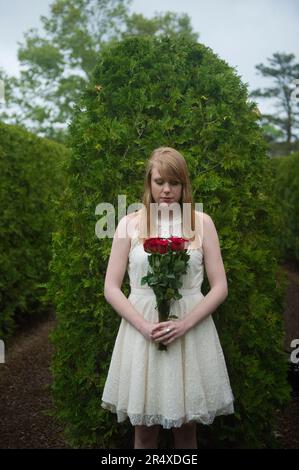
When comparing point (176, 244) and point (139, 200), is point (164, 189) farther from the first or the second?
point (139, 200)

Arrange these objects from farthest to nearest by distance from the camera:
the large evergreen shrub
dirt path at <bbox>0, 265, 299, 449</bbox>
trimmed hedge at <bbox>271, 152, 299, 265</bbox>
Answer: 1. trimmed hedge at <bbox>271, 152, 299, 265</bbox>
2. dirt path at <bbox>0, 265, 299, 449</bbox>
3. the large evergreen shrub

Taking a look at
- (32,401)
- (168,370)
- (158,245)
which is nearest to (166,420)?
(168,370)

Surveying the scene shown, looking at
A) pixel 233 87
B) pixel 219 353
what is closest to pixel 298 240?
pixel 233 87

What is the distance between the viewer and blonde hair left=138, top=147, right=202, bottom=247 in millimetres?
2797

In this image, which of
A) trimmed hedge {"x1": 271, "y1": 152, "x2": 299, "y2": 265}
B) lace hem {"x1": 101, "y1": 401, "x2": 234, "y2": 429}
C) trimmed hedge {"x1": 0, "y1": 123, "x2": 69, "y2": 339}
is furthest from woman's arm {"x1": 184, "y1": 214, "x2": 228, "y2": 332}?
trimmed hedge {"x1": 271, "y1": 152, "x2": 299, "y2": 265}

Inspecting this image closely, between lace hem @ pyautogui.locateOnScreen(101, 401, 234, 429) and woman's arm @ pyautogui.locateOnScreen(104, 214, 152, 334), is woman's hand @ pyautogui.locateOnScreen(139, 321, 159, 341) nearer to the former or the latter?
woman's arm @ pyautogui.locateOnScreen(104, 214, 152, 334)

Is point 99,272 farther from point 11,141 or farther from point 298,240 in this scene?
point 298,240

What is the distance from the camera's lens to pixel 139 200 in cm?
350

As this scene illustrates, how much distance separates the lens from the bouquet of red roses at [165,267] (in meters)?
2.60

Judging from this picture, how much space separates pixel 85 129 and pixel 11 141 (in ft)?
13.2

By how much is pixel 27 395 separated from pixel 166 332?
10.4ft

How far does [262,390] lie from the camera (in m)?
3.49

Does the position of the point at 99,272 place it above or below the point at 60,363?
above

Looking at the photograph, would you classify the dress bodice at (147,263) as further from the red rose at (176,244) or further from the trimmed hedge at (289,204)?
the trimmed hedge at (289,204)
